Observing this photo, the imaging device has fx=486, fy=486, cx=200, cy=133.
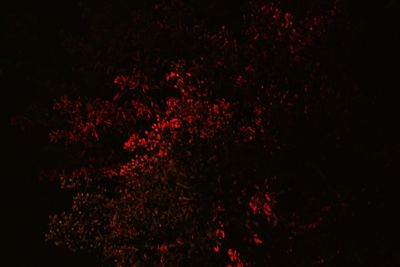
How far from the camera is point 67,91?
19047mm

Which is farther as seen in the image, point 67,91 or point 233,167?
point 67,91

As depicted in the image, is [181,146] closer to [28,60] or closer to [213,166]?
[213,166]

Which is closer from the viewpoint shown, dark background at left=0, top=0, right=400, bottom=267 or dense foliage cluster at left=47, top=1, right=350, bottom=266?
dark background at left=0, top=0, right=400, bottom=267

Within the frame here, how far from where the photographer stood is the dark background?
1030 centimetres

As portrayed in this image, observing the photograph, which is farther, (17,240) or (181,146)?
(17,240)

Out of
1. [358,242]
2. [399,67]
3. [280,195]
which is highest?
[399,67]

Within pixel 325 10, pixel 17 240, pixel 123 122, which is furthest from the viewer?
pixel 17 240

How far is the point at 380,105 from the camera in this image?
10906 millimetres

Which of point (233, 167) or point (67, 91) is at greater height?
point (67, 91)

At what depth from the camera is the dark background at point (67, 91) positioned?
10297 mm

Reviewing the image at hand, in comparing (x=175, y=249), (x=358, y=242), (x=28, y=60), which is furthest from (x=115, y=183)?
(x=358, y=242)

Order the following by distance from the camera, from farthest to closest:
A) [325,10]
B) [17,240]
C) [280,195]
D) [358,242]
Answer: [17,240]
[325,10]
[280,195]
[358,242]

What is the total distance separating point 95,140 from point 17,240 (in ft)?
19.7

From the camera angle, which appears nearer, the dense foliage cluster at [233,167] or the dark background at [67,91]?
the dark background at [67,91]
